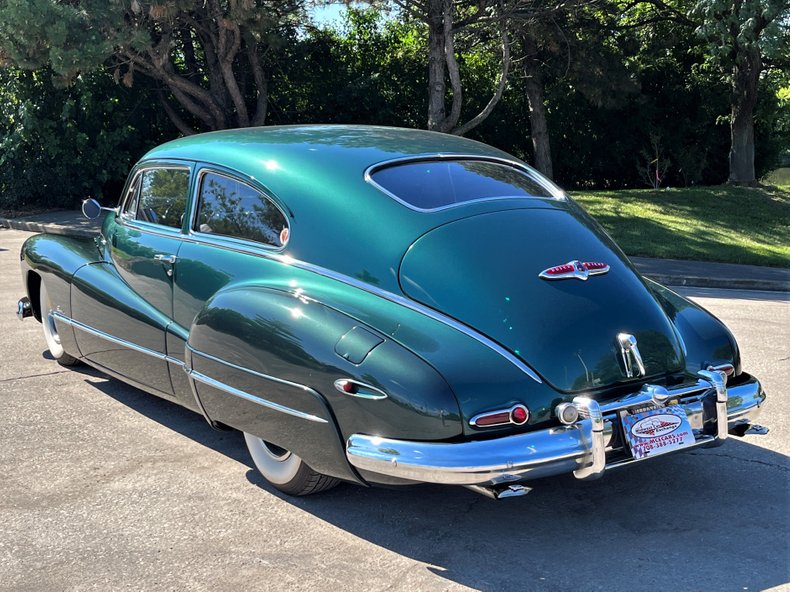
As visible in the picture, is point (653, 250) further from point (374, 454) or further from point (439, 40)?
point (374, 454)

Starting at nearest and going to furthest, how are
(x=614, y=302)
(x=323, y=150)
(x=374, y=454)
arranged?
1. (x=374, y=454)
2. (x=614, y=302)
3. (x=323, y=150)

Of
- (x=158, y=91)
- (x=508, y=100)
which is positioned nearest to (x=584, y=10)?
(x=508, y=100)

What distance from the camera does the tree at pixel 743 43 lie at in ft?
51.5

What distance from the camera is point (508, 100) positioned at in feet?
75.3

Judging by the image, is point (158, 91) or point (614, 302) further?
point (158, 91)

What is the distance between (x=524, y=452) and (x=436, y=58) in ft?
46.8

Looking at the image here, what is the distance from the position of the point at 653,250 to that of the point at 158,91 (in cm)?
1187

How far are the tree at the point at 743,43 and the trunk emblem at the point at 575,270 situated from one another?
13.4 meters

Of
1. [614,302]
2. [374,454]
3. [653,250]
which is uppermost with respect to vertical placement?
[614,302]

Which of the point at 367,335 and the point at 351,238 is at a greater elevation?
the point at 351,238

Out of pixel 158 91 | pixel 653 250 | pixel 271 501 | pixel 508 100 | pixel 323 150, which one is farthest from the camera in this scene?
pixel 508 100

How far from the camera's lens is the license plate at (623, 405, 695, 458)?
3670 mm

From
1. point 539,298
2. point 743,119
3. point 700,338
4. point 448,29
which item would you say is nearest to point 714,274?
point 448,29

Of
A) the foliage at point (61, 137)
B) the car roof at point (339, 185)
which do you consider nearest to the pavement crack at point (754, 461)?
the car roof at point (339, 185)
